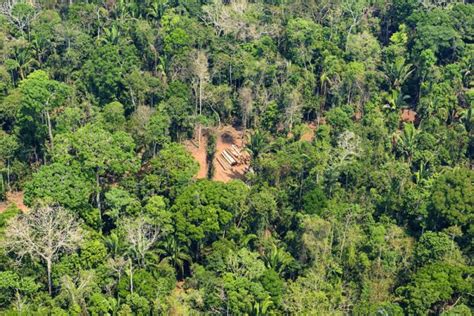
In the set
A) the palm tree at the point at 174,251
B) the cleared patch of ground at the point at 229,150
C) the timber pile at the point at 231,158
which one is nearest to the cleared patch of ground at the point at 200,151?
the cleared patch of ground at the point at 229,150

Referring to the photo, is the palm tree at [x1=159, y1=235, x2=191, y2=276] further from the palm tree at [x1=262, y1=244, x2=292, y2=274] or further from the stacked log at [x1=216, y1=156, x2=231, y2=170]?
the stacked log at [x1=216, y1=156, x2=231, y2=170]

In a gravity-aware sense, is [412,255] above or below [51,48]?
below

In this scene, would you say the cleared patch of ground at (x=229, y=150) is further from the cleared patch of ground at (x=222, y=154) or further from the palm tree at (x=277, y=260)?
the palm tree at (x=277, y=260)

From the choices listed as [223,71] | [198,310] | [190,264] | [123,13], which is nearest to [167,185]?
[190,264]

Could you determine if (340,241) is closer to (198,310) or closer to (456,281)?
(456,281)

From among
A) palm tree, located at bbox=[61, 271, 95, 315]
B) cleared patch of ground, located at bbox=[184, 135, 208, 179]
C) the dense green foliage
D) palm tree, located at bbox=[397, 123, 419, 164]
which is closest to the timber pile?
cleared patch of ground, located at bbox=[184, 135, 208, 179]

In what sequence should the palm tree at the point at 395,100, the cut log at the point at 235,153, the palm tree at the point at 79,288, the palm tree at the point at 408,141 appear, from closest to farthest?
1. the palm tree at the point at 79,288
2. the palm tree at the point at 408,141
3. the cut log at the point at 235,153
4. the palm tree at the point at 395,100

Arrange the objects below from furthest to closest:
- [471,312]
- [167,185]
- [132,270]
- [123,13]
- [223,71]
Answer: [123,13] → [223,71] → [167,185] → [132,270] → [471,312]

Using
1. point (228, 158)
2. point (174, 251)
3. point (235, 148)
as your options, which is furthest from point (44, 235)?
point (235, 148)

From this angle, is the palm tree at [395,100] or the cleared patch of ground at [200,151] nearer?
the cleared patch of ground at [200,151]
